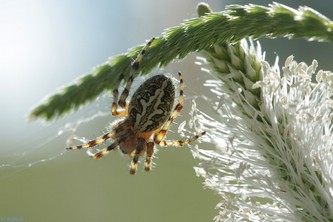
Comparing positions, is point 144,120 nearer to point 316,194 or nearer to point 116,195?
point 316,194

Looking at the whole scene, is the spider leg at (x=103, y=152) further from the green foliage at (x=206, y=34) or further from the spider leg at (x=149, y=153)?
the green foliage at (x=206, y=34)

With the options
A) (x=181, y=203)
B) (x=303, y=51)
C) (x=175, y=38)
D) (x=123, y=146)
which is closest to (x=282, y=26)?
(x=175, y=38)

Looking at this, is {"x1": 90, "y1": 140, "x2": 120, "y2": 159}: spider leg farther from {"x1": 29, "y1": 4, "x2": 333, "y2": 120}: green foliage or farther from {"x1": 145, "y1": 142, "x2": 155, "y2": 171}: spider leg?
{"x1": 29, "y1": 4, "x2": 333, "y2": 120}: green foliage

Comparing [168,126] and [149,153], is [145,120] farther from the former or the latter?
[149,153]

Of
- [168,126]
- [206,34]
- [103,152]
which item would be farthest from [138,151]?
[206,34]

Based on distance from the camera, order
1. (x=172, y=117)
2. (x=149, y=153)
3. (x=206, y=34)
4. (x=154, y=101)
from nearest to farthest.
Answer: (x=206, y=34), (x=154, y=101), (x=172, y=117), (x=149, y=153)

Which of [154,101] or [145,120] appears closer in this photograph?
[154,101]

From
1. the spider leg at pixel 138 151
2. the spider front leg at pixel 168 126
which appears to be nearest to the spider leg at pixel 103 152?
the spider leg at pixel 138 151
